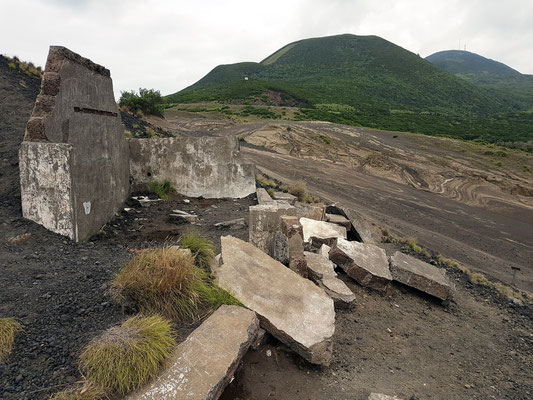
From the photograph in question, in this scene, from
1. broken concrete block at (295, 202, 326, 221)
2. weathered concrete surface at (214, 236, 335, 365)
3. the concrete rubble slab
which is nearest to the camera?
weathered concrete surface at (214, 236, 335, 365)

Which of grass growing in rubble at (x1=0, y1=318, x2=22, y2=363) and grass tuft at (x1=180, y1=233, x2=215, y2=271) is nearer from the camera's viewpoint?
grass growing in rubble at (x1=0, y1=318, x2=22, y2=363)

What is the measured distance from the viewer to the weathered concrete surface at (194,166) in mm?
9477

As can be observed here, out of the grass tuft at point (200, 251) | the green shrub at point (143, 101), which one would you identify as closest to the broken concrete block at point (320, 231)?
the grass tuft at point (200, 251)

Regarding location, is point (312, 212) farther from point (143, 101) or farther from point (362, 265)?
point (143, 101)

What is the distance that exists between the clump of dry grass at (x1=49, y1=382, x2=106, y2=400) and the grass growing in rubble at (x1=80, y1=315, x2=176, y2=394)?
0.14 ft

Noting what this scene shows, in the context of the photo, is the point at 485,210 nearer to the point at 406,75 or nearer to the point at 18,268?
the point at 18,268

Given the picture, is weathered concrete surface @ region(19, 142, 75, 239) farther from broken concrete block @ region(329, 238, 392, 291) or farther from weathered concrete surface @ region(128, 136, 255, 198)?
broken concrete block @ region(329, 238, 392, 291)

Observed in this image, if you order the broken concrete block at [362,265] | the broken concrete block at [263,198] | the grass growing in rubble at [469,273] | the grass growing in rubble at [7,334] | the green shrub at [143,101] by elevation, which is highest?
the green shrub at [143,101]

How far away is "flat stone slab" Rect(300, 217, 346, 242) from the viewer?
23.2ft

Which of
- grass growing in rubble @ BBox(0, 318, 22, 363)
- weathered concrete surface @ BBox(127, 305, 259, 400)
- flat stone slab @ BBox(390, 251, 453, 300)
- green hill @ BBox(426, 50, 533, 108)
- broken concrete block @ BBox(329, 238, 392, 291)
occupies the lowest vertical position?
flat stone slab @ BBox(390, 251, 453, 300)

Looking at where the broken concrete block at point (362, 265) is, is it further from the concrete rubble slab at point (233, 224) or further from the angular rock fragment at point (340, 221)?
the angular rock fragment at point (340, 221)

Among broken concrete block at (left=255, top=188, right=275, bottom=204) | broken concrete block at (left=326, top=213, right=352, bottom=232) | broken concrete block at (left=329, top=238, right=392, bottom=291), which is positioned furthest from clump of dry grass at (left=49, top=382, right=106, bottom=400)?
broken concrete block at (left=326, top=213, right=352, bottom=232)

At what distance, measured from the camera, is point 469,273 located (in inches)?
349

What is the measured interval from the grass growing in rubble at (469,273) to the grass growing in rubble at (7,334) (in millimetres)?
8767
